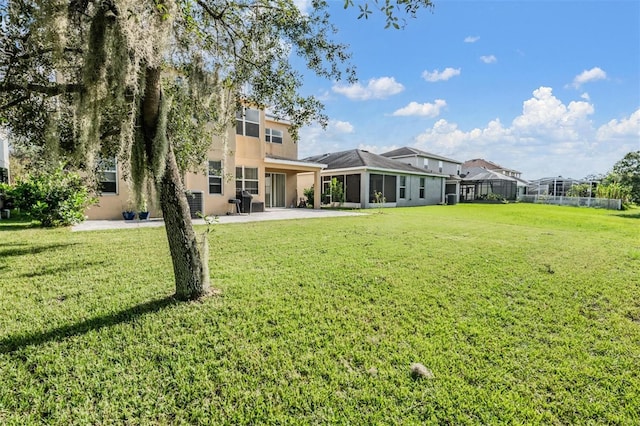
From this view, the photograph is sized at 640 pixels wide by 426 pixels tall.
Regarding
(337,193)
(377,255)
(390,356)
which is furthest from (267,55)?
(337,193)

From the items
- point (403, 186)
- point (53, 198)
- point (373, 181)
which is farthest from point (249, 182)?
point (403, 186)

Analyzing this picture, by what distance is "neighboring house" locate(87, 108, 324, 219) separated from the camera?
1120 cm

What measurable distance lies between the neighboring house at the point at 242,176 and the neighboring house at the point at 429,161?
16.6 meters

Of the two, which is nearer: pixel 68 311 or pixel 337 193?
pixel 68 311

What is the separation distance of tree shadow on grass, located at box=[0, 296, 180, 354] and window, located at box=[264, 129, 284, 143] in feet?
52.9

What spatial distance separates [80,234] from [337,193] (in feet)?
51.9

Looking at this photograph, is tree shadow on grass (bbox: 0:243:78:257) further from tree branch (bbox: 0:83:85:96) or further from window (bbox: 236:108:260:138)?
window (bbox: 236:108:260:138)

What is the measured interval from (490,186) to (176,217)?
39.1 m

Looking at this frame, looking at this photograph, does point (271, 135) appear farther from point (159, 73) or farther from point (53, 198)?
point (159, 73)

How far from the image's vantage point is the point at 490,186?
118 feet

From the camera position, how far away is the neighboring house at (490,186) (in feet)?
110

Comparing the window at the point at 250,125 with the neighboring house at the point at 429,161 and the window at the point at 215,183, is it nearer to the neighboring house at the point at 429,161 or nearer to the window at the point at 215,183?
the window at the point at 215,183

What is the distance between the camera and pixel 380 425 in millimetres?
1925

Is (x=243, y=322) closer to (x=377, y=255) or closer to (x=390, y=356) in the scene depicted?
(x=390, y=356)
